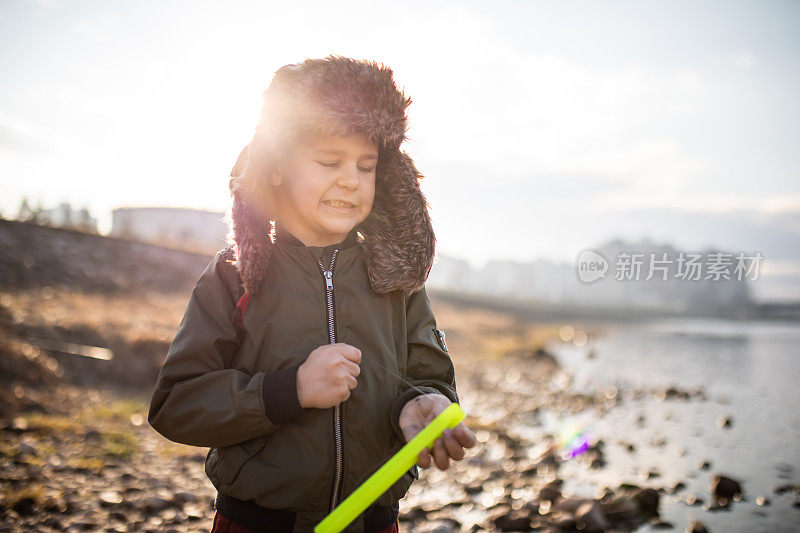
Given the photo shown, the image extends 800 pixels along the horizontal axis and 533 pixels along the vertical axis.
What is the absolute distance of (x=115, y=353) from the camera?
26.9 ft

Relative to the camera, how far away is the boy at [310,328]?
1991 millimetres

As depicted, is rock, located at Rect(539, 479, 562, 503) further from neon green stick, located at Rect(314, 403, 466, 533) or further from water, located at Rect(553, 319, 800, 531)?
neon green stick, located at Rect(314, 403, 466, 533)

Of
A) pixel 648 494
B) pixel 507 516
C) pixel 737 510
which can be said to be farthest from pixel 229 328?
pixel 737 510

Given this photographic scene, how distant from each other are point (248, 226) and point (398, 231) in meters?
0.70

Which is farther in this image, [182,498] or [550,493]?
[550,493]

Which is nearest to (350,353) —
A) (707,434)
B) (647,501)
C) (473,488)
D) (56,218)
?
(473,488)

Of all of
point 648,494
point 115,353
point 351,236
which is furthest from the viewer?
point 115,353

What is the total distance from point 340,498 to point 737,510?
5.02 meters

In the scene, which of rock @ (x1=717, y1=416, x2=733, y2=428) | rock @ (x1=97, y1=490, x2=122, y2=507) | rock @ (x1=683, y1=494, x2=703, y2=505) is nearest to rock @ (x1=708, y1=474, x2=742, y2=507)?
rock @ (x1=683, y1=494, x2=703, y2=505)

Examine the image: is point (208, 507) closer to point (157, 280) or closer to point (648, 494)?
point (648, 494)

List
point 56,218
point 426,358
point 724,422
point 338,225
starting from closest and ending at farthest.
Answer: point 338,225
point 426,358
point 724,422
point 56,218

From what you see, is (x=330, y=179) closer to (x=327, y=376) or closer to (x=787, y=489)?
(x=327, y=376)

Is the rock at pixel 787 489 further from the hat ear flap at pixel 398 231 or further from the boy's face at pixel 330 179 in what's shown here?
the boy's face at pixel 330 179

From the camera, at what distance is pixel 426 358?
7.91 ft
